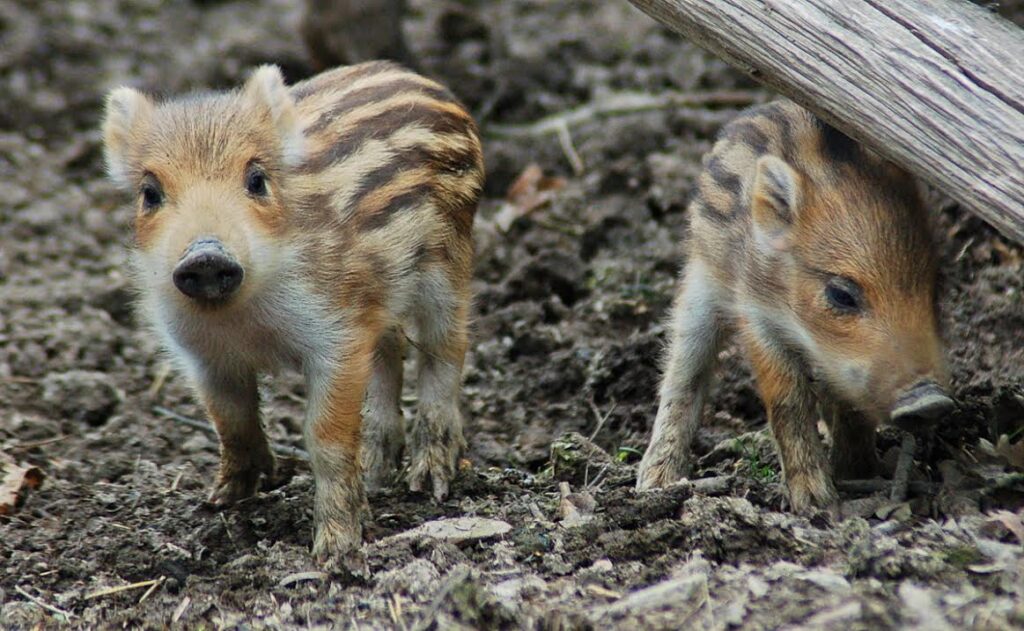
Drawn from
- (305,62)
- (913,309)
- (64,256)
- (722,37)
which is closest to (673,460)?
(913,309)

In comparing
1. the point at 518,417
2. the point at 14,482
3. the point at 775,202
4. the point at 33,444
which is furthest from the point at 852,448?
the point at 33,444

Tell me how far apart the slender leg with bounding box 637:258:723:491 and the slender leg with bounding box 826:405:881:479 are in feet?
1.84

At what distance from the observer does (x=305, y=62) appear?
8.59 m

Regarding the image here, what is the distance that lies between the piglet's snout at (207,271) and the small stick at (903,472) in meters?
2.18

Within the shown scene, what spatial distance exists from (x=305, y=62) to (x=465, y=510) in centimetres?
465

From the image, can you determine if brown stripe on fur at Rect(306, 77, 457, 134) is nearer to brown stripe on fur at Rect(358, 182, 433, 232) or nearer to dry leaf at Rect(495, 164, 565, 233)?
brown stripe on fur at Rect(358, 182, 433, 232)

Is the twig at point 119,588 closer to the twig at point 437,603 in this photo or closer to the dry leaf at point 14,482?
the dry leaf at point 14,482

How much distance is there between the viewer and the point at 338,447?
460 centimetres

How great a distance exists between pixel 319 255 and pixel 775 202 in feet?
5.21

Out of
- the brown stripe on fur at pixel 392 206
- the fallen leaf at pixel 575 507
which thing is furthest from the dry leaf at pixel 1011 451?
the brown stripe on fur at pixel 392 206

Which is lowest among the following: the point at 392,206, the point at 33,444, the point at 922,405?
the point at 33,444

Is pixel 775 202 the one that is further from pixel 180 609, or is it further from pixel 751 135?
pixel 180 609

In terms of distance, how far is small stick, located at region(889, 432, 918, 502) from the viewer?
4.37 m

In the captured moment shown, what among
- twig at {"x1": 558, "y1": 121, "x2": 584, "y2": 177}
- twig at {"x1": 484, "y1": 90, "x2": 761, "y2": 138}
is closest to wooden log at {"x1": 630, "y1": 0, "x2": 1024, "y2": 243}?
twig at {"x1": 558, "y1": 121, "x2": 584, "y2": 177}
